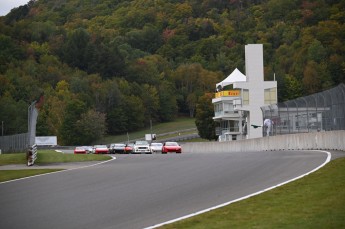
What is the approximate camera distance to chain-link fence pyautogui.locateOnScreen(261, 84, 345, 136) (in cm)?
3375

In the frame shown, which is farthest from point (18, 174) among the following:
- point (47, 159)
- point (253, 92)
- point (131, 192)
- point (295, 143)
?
point (253, 92)

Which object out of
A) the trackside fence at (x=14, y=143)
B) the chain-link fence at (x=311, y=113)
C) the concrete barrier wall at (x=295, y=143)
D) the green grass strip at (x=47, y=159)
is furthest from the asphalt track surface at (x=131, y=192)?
the trackside fence at (x=14, y=143)

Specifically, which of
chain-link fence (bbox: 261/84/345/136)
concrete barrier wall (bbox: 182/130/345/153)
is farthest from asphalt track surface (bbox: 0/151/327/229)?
concrete barrier wall (bbox: 182/130/345/153)

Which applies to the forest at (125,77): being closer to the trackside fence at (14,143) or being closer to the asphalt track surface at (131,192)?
the trackside fence at (14,143)

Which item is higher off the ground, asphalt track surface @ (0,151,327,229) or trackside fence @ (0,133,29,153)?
trackside fence @ (0,133,29,153)

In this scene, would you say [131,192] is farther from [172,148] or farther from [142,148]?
[142,148]

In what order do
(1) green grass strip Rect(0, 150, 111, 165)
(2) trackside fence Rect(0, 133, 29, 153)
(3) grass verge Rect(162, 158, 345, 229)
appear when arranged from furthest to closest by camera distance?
(2) trackside fence Rect(0, 133, 29, 153), (1) green grass strip Rect(0, 150, 111, 165), (3) grass verge Rect(162, 158, 345, 229)

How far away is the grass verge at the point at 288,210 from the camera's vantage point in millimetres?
13805

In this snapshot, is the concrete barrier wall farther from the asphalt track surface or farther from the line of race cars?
the asphalt track surface

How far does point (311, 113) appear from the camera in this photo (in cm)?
4122

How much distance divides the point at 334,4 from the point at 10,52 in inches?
3149

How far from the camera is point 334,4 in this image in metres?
193

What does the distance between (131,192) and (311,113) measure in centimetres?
2271

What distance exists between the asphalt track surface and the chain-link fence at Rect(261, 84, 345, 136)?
6981mm
